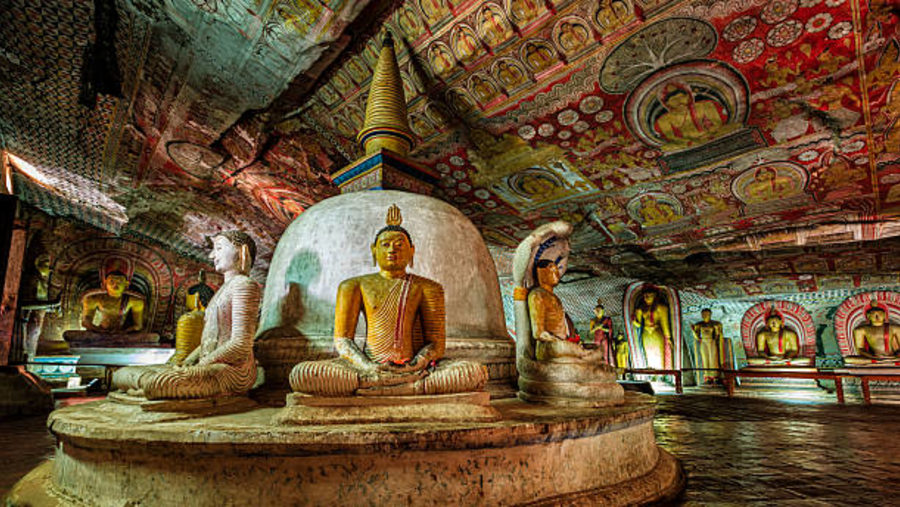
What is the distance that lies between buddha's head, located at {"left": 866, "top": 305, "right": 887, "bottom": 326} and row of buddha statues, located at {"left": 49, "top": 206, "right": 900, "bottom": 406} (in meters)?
9.26

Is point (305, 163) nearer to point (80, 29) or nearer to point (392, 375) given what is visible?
point (80, 29)

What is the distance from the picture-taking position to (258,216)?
11406 mm

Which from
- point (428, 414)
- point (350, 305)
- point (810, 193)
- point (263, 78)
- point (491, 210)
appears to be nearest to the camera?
point (428, 414)

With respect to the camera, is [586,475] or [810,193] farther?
[810,193]

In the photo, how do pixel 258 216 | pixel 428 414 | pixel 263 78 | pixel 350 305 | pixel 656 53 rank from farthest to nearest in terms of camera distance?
1. pixel 258 216
2. pixel 263 78
3. pixel 656 53
4. pixel 350 305
5. pixel 428 414

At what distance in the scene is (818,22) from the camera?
4.44m

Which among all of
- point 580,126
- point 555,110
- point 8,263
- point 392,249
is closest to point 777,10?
point 580,126

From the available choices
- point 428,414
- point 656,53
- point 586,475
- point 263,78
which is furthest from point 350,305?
point 263,78

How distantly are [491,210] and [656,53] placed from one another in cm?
422

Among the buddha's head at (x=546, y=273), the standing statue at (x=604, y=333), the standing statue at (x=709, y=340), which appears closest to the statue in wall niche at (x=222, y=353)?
the buddha's head at (x=546, y=273)

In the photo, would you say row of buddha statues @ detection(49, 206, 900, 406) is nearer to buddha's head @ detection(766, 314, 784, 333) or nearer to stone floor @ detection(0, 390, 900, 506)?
stone floor @ detection(0, 390, 900, 506)

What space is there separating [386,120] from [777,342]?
10.5 meters

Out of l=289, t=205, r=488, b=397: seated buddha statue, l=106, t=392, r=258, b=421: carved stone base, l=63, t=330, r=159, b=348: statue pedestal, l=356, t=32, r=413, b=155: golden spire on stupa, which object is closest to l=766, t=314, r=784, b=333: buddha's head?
l=356, t=32, r=413, b=155: golden spire on stupa

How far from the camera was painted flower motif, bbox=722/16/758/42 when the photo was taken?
4602 millimetres
